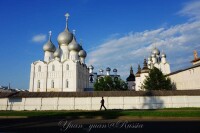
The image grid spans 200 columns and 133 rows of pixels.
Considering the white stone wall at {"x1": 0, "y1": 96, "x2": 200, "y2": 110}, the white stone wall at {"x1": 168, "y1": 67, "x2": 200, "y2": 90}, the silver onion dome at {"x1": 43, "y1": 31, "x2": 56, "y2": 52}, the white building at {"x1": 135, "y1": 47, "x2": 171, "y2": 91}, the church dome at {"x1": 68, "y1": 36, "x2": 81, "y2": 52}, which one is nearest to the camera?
the white stone wall at {"x1": 0, "y1": 96, "x2": 200, "y2": 110}

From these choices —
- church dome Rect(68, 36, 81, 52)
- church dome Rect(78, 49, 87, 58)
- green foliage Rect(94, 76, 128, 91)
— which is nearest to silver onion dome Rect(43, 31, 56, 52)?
church dome Rect(68, 36, 81, 52)

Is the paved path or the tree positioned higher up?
the tree

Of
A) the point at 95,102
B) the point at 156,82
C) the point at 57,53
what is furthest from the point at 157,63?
the point at 95,102

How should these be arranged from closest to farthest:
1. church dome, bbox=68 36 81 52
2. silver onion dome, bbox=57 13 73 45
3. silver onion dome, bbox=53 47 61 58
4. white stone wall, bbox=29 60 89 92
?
white stone wall, bbox=29 60 89 92
church dome, bbox=68 36 81 52
silver onion dome, bbox=57 13 73 45
silver onion dome, bbox=53 47 61 58

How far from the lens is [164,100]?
107 feet

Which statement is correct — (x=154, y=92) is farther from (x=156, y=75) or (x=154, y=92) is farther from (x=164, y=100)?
(x=156, y=75)

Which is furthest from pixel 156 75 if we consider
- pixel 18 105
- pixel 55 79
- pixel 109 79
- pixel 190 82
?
pixel 18 105

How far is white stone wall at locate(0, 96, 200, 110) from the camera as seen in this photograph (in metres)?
32.3

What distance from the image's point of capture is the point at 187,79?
50375 mm

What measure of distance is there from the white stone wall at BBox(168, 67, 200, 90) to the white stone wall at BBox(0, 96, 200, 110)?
15120mm

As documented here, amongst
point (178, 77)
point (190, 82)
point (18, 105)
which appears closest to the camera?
point (18, 105)

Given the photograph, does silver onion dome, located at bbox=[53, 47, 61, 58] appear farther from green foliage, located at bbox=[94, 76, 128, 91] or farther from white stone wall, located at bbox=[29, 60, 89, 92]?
green foliage, located at bbox=[94, 76, 128, 91]

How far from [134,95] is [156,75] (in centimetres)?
1963

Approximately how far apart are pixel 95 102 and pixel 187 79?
89.5ft
